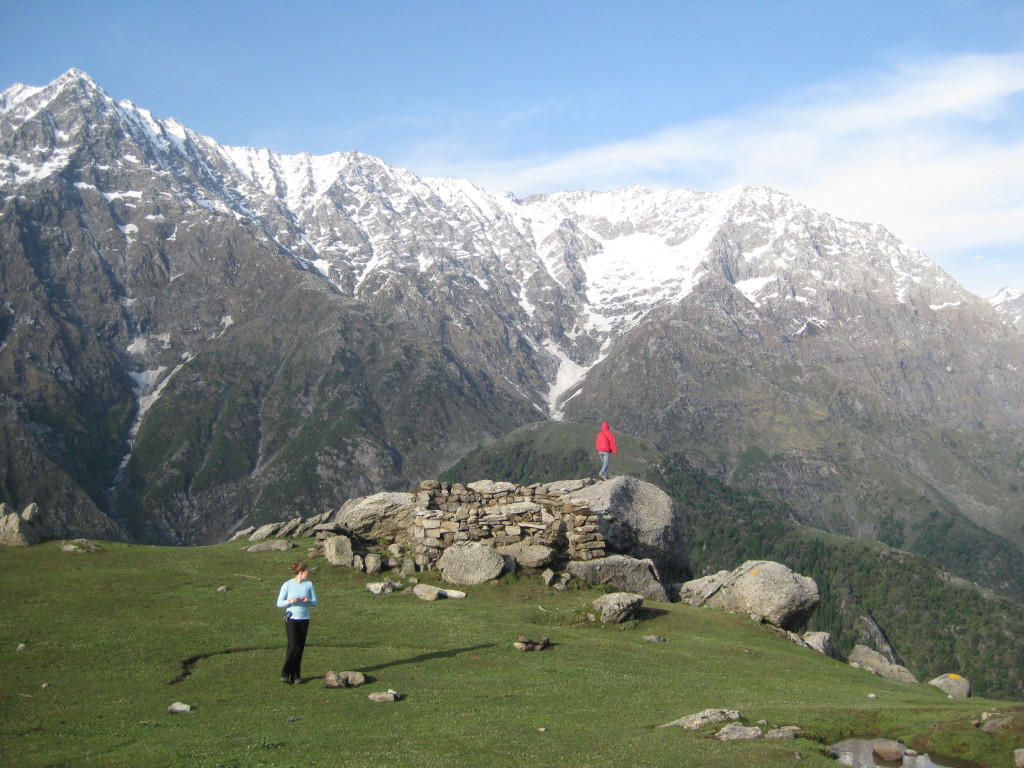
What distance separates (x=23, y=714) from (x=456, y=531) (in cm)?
2680

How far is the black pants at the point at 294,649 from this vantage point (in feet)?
86.7

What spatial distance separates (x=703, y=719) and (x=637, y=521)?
104 ft

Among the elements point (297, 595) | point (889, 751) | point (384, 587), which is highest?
point (297, 595)

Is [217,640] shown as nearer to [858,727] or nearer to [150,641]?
[150,641]

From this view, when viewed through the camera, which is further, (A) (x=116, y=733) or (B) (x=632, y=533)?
(B) (x=632, y=533)

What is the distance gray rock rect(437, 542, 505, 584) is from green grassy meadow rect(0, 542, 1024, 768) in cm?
82

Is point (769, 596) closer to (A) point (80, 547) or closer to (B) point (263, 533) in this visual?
(B) point (263, 533)

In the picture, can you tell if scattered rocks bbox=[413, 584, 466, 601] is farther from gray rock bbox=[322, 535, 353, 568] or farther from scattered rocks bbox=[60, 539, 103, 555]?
scattered rocks bbox=[60, 539, 103, 555]

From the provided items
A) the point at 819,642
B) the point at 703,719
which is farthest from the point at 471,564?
the point at 703,719

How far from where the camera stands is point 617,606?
39.2 meters

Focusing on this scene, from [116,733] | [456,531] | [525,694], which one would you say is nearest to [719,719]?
[525,694]

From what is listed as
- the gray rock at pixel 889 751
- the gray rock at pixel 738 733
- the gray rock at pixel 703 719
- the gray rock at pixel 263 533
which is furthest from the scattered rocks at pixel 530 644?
the gray rock at pixel 263 533

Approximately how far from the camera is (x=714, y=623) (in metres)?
41.8

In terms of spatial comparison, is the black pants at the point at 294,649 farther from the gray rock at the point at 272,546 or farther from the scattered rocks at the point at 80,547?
the scattered rocks at the point at 80,547
